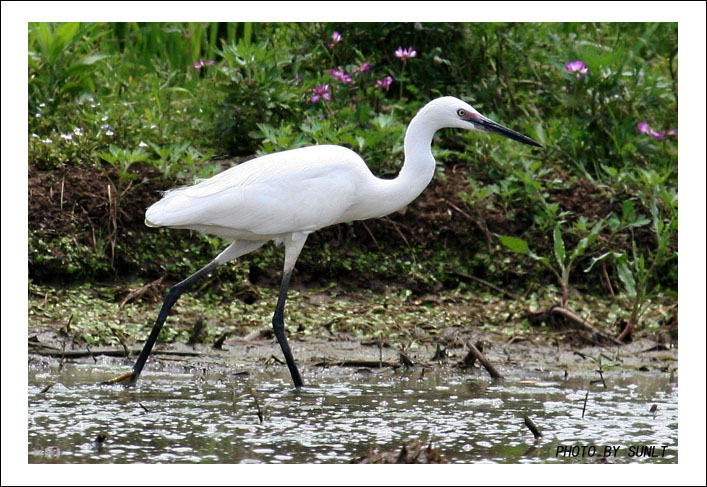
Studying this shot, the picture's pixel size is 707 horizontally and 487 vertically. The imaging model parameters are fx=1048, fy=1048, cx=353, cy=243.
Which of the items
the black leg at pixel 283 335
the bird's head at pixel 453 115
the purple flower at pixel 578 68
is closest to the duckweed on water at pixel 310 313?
the black leg at pixel 283 335

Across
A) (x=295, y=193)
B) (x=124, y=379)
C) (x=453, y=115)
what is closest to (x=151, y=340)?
(x=124, y=379)

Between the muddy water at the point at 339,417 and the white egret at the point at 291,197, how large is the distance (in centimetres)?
37

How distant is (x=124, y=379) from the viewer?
5758 millimetres

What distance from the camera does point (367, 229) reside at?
771 centimetres

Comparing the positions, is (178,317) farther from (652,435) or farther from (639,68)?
(639,68)

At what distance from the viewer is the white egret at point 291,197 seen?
19.5 feet

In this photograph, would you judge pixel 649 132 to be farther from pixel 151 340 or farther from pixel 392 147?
pixel 151 340

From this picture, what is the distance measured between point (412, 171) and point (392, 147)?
1.60 metres

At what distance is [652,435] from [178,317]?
3.28m

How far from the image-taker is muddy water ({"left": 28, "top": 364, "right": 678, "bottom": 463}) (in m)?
4.51

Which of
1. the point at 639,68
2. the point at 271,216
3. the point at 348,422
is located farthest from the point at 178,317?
the point at 639,68

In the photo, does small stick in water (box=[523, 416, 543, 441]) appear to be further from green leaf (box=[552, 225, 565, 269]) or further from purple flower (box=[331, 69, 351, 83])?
purple flower (box=[331, 69, 351, 83])

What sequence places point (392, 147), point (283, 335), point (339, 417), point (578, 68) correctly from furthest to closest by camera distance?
1. point (578, 68)
2. point (392, 147)
3. point (283, 335)
4. point (339, 417)

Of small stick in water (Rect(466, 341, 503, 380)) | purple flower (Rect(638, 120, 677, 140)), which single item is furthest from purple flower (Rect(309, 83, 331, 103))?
small stick in water (Rect(466, 341, 503, 380))
